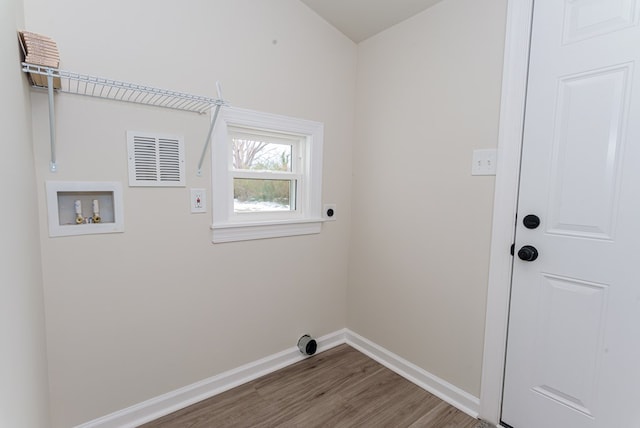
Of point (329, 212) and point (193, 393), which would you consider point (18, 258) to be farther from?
point (329, 212)

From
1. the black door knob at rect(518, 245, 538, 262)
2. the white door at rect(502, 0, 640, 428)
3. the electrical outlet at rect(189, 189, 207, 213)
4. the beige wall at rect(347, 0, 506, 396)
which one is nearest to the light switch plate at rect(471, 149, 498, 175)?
the beige wall at rect(347, 0, 506, 396)

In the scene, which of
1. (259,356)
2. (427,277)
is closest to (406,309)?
(427,277)

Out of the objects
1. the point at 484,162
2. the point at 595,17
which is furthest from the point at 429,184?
the point at 595,17

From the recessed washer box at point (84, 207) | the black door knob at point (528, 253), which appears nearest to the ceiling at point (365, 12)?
the black door knob at point (528, 253)

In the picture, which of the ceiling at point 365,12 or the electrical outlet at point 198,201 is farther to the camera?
the ceiling at point 365,12

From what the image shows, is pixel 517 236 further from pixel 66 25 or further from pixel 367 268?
pixel 66 25

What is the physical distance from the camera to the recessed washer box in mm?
1355

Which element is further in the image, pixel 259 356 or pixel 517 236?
pixel 259 356

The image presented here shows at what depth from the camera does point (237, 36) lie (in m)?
1.78

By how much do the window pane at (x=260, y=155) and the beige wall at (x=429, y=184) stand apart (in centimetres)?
58

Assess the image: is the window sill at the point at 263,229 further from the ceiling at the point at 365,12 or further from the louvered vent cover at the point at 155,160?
the ceiling at the point at 365,12

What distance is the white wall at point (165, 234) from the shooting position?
1.38 m

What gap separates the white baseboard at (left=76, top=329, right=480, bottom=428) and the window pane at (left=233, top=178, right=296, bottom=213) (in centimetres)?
104

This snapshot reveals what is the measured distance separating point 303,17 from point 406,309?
6.85ft
